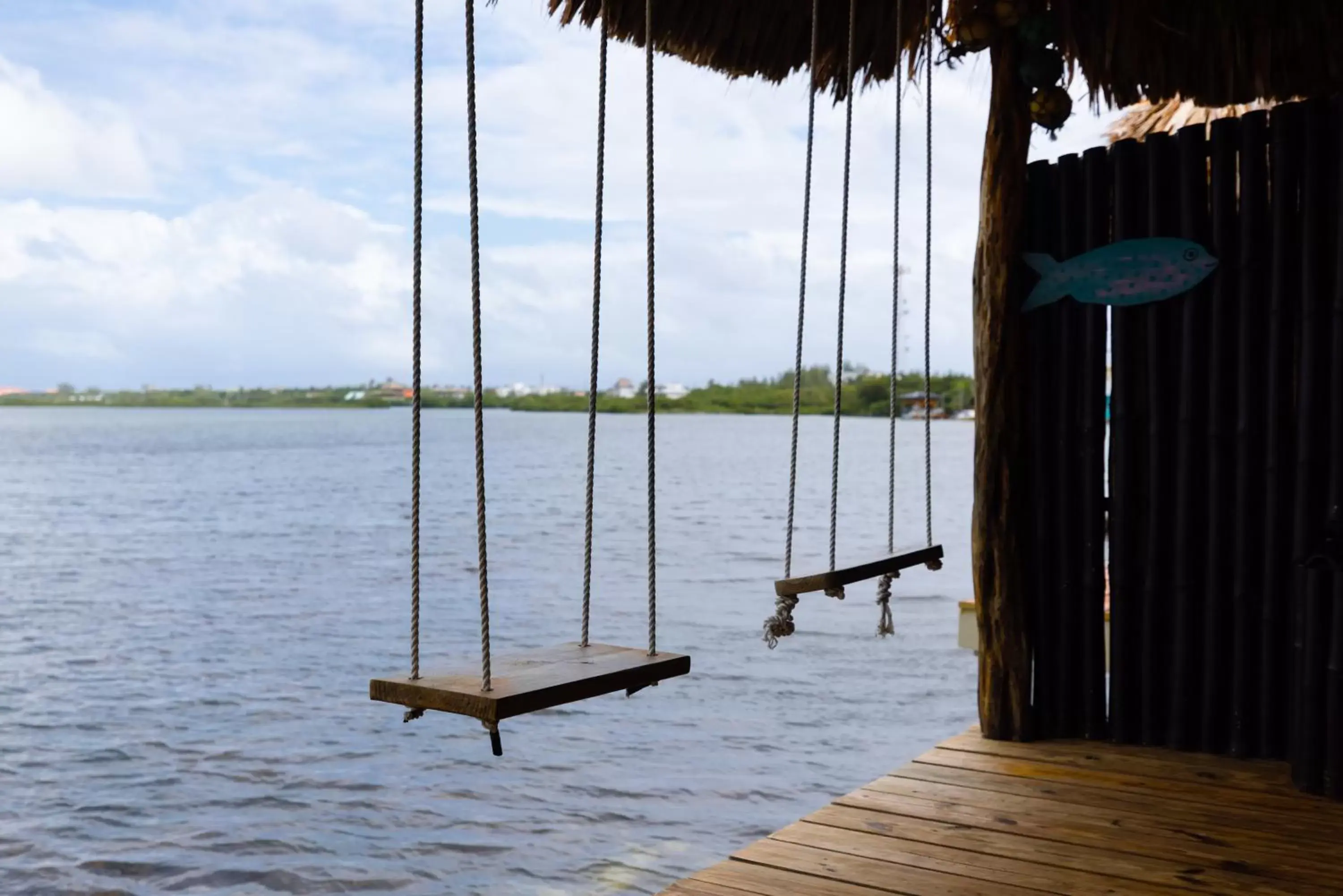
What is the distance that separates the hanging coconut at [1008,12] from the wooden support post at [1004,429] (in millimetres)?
43

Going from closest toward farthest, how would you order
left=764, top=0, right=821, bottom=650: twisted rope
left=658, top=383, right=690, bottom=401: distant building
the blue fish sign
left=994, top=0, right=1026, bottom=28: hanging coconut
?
left=764, top=0, right=821, bottom=650: twisted rope
the blue fish sign
left=994, top=0, right=1026, bottom=28: hanging coconut
left=658, top=383, right=690, bottom=401: distant building

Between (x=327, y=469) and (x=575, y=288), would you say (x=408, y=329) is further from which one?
(x=327, y=469)

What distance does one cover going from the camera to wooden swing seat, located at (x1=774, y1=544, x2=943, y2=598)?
297 cm

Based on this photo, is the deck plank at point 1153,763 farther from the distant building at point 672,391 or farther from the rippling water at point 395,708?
the distant building at point 672,391

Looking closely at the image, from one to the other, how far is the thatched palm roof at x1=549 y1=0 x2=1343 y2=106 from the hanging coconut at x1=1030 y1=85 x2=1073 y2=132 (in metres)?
0.35

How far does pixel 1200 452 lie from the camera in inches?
132

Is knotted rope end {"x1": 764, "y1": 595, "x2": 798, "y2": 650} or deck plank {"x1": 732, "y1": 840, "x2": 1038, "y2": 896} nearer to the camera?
deck plank {"x1": 732, "y1": 840, "x2": 1038, "y2": 896}

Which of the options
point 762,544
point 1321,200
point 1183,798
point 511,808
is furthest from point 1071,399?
point 762,544

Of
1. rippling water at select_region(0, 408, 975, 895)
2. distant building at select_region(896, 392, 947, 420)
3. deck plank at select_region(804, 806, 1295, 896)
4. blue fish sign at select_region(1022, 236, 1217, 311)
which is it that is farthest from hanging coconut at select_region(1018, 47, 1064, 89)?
distant building at select_region(896, 392, 947, 420)

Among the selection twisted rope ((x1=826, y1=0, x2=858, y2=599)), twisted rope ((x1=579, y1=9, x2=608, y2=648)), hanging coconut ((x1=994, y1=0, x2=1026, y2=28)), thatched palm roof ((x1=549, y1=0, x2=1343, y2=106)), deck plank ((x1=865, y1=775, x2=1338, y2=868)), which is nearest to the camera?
twisted rope ((x1=579, y1=9, x2=608, y2=648))

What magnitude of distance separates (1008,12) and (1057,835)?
215 cm

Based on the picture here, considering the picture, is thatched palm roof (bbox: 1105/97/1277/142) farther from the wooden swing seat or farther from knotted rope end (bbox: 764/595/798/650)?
knotted rope end (bbox: 764/595/798/650)

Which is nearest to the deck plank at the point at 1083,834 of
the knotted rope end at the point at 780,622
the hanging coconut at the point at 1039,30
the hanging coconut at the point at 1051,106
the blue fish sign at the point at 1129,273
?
the knotted rope end at the point at 780,622

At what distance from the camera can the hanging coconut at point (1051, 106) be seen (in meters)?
3.45
